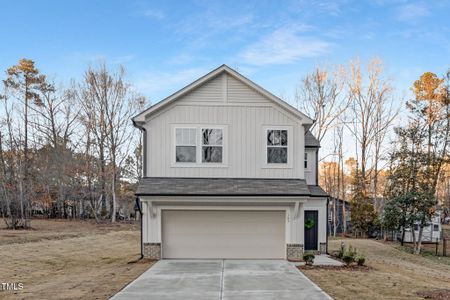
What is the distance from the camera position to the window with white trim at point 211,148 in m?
15.2

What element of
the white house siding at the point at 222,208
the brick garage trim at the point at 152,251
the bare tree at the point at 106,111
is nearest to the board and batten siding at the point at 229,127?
the white house siding at the point at 222,208

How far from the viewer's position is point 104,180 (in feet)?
122

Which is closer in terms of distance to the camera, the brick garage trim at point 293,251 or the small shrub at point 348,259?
the small shrub at point 348,259

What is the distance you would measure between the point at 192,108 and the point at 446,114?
20.0 meters

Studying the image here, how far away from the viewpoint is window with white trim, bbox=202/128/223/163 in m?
15.2

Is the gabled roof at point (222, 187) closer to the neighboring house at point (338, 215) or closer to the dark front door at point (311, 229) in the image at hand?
the dark front door at point (311, 229)

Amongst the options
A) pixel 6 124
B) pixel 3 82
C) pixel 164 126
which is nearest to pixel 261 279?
pixel 164 126

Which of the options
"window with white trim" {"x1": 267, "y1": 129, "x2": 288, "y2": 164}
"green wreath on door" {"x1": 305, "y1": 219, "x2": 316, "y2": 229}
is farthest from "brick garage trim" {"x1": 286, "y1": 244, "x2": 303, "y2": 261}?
"window with white trim" {"x1": 267, "y1": 129, "x2": 288, "y2": 164}

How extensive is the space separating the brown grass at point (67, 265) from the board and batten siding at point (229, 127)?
399 centimetres

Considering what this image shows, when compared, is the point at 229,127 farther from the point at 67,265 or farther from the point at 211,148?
the point at 67,265

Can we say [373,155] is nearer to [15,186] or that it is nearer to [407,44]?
[407,44]

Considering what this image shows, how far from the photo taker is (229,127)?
15359 mm

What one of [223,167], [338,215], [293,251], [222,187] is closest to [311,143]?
[223,167]

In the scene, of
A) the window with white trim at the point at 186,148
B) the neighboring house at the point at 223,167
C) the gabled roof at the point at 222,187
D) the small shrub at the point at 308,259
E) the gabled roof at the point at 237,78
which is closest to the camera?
the small shrub at the point at 308,259
